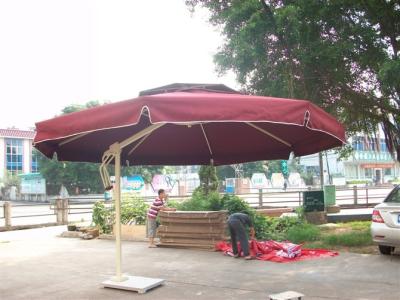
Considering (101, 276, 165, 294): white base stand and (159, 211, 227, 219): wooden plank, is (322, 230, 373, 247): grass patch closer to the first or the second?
(159, 211, 227, 219): wooden plank

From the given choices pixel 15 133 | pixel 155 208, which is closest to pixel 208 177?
pixel 155 208

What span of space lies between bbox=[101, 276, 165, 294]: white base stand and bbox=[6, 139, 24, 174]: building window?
69.7m

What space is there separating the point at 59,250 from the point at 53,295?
5.06 meters

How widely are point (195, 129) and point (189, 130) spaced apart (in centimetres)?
10

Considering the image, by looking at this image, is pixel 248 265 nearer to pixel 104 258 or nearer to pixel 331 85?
pixel 104 258

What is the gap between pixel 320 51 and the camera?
11.2m

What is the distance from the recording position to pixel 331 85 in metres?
12.9

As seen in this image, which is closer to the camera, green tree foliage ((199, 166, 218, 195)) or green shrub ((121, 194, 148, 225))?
green shrub ((121, 194, 148, 225))

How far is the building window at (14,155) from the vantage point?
236ft

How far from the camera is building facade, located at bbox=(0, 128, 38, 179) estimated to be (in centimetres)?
7088

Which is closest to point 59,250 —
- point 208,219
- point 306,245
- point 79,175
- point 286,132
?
point 208,219

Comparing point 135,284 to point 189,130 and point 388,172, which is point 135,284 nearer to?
point 189,130

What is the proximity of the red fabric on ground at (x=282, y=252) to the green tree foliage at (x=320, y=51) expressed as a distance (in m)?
3.76

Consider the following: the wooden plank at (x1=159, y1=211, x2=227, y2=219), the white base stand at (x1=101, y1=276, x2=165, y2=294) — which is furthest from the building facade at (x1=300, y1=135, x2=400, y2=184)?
the white base stand at (x1=101, y1=276, x2=165, y2=294)
